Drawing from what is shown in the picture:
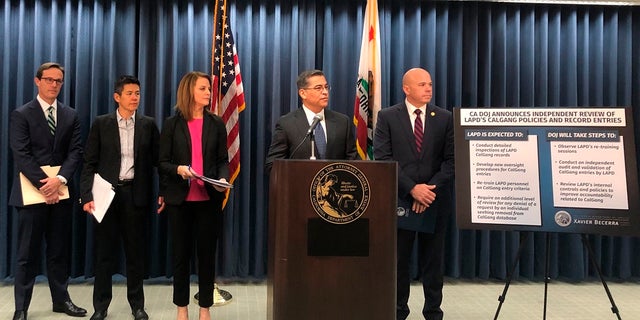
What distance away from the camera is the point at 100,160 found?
322 centimetres

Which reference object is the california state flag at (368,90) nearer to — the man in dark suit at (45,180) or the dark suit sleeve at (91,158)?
the dark suit sleeve at (91,158)

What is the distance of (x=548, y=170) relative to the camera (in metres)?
2.60

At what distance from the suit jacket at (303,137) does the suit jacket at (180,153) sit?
379 millimetres

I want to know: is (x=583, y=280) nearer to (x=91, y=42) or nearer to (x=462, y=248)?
(x=462, y=248)

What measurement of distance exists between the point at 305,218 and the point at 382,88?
256 cm

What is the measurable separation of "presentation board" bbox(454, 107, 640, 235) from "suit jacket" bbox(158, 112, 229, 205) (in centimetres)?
134

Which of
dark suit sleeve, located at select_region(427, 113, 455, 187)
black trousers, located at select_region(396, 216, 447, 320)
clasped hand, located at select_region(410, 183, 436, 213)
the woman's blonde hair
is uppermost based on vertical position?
the woman's blonde hair

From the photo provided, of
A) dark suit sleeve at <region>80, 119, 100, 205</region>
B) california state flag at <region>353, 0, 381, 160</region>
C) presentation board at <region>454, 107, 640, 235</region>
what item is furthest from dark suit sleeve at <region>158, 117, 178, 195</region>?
presentation board at <region>454, 107, 640, 235</region>

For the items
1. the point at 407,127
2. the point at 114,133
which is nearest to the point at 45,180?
the point at 114,133

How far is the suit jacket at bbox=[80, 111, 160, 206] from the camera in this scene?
10.4ft

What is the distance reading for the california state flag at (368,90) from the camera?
3973mm

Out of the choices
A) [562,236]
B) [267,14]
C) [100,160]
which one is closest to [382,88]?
[267,14]

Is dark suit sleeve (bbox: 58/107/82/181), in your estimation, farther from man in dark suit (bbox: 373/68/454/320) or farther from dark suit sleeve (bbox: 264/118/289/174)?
man in dark suit (bbox: 373/68/454/320)

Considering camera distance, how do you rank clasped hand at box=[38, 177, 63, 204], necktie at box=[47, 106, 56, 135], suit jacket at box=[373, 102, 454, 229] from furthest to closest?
1. necktie at box=[47, 106, 56, 135]
2. clasped hand at box=[38, 177, 63, 204]
3. suit jacket at box=[373, 102, 454, 229]
